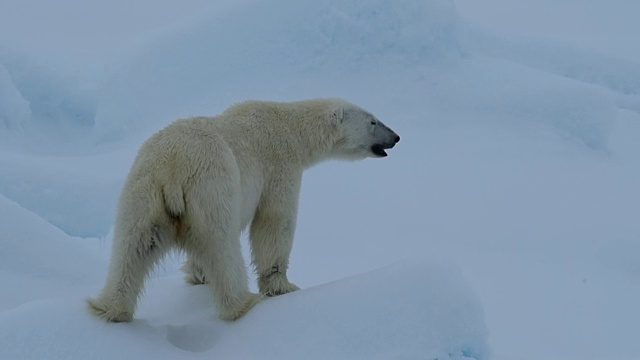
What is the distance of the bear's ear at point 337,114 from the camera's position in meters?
3.74

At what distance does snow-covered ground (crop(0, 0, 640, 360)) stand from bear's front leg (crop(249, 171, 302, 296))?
1.02ft

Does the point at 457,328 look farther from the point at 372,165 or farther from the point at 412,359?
the point at 372,165

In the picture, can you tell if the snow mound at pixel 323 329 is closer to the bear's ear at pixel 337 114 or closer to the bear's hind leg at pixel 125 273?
the bear's hind leg at pixel 125 273

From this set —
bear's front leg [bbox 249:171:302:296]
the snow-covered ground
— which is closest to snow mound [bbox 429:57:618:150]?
the snow-covered ground

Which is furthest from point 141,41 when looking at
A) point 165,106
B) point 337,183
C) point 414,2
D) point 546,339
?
point 546,339

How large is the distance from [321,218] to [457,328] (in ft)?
13.8

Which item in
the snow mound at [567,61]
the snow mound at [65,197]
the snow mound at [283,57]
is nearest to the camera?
the snow mound at [65,197]

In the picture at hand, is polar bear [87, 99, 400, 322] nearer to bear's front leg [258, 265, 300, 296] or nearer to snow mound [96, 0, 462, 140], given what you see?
bear's front leg [258, 265, 300, 296]

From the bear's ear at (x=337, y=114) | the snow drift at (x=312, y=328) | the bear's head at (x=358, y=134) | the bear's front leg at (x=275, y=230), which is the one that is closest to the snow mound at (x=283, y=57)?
the bear's head at (x=358, y=134)

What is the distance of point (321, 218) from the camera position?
6.86 metres

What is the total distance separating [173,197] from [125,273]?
31cm

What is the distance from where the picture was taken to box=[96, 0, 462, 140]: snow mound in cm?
915

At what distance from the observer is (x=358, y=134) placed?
3.84 meters

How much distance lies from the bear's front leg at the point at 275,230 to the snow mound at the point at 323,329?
52cm
